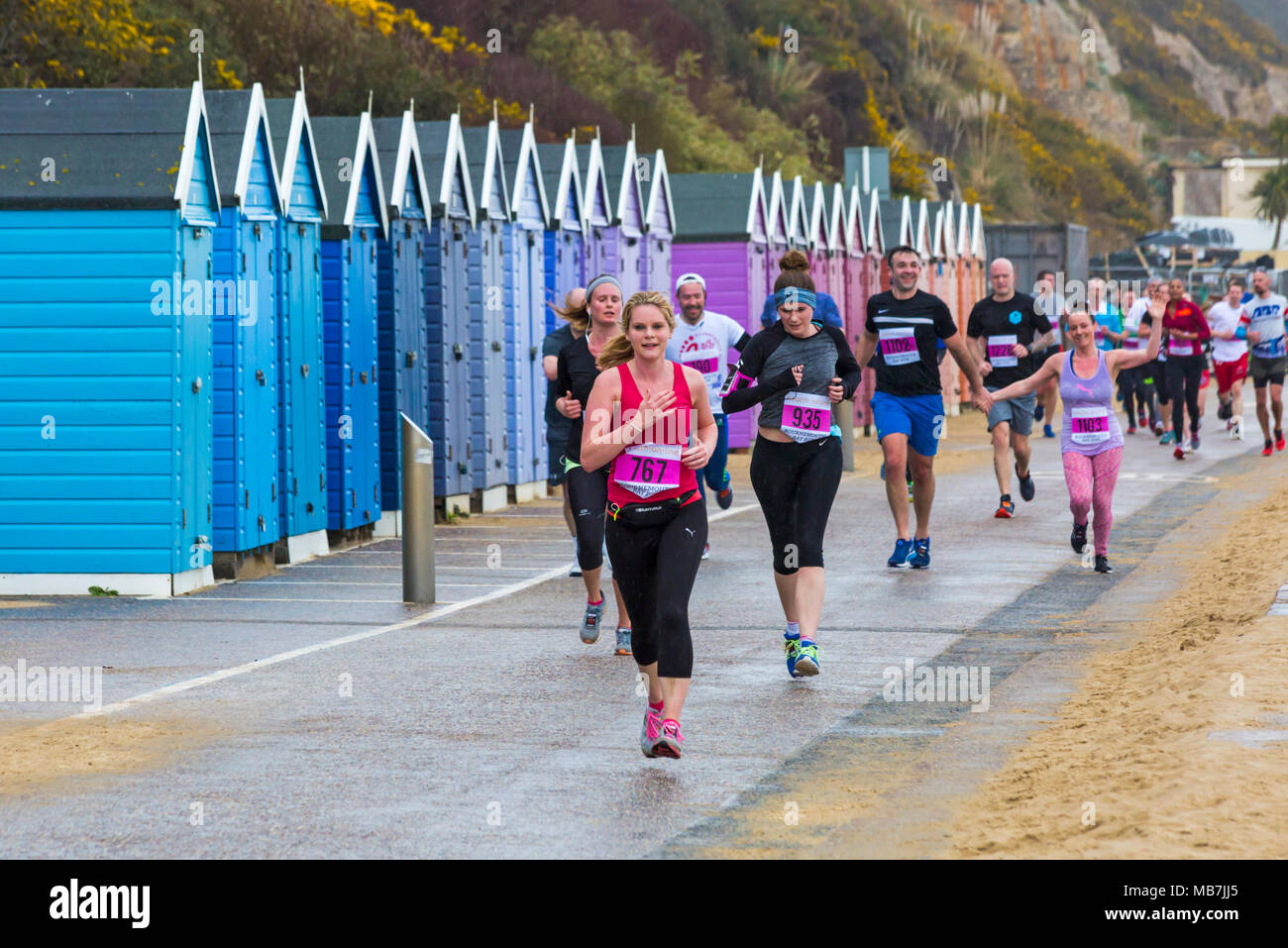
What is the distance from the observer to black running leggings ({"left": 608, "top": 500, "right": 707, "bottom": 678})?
7.27 meters

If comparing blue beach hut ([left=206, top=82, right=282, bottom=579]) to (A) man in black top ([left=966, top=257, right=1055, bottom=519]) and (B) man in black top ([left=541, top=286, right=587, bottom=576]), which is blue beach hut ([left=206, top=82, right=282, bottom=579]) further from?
(A) man in black top ([left=966, top=257, right=1055, bottom=519])

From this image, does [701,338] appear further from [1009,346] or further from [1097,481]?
[1009,346]

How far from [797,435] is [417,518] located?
3.19 metres

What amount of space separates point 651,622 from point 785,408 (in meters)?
2.21

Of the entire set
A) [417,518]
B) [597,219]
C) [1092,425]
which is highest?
[597,219]

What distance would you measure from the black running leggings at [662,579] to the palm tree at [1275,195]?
5171 inches

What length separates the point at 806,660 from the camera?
9.02 meters

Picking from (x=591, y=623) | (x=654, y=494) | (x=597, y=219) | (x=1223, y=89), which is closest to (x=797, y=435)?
(x=591, y=623)

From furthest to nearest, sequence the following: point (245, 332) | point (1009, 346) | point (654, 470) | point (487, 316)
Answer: point (487, 316) → point (1009, 346) → point (245, 332) → point (654, 470)

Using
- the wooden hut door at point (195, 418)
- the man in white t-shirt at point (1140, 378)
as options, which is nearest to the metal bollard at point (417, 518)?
the wooden hut door at point (195, 418)

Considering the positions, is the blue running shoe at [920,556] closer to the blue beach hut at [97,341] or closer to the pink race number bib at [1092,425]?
the pink race number bib at [1092,425]

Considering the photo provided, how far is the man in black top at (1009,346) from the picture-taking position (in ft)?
54.5

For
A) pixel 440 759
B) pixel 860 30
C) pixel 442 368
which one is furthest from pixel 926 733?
pixel 860 30

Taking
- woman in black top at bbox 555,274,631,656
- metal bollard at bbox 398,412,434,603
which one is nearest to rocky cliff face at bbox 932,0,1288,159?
metal bollard at bbox 398,412,434,603
